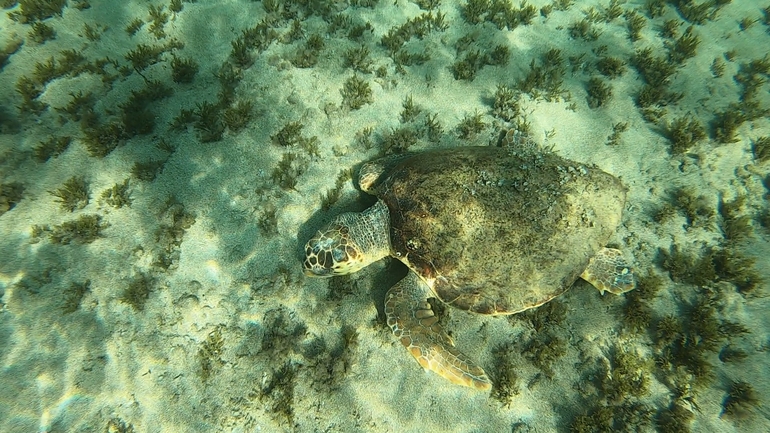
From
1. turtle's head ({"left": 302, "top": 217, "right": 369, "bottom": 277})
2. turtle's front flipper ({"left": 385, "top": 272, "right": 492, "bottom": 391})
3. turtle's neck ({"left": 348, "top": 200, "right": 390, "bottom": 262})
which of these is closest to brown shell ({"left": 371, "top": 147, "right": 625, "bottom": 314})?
turtle's neck ({"left": 348, "top": 200, "right": 390, "bottom": 262})

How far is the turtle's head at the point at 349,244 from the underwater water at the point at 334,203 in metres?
0.40

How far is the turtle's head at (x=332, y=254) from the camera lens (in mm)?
3615

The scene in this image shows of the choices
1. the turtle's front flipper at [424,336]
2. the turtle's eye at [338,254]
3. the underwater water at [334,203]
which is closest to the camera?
the turtle's front flipper at [424,336]

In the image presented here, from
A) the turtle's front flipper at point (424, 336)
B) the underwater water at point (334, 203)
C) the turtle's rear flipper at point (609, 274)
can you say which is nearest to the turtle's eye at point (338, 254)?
the underwater water at point (334, 203)

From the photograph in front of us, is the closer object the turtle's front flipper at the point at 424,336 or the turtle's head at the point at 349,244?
the turtle's front flipper at the point at 424,336

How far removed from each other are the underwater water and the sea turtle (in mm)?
252

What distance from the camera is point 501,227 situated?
336cm

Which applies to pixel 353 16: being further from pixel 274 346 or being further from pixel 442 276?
pixel 274 346

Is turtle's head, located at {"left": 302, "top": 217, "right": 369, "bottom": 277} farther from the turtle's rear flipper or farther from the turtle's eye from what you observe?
the turtle's rear flipper

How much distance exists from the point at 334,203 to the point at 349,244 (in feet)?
3.54

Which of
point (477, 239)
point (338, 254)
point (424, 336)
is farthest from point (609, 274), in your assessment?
point (338, 254)

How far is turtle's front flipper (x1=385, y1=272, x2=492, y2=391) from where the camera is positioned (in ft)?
10.7

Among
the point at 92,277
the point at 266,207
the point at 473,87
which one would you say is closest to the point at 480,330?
the point at 266,207

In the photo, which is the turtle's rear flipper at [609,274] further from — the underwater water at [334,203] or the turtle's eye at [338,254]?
the turtle's eye at [338,254]
